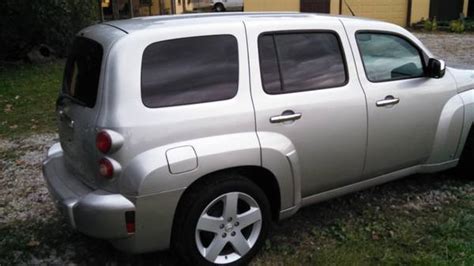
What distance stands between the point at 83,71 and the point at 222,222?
135 cm

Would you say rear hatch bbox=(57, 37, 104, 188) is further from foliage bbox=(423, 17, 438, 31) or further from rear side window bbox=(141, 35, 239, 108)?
foliage bbox=(423, 17, 438, 31)

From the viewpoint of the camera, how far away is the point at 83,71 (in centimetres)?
347

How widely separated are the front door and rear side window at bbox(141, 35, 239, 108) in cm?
111

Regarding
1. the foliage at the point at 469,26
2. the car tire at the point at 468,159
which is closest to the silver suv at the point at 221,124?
the car tire at the point at 468,159

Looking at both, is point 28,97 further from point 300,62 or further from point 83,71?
point 300,62

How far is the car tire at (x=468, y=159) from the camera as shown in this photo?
4797mm

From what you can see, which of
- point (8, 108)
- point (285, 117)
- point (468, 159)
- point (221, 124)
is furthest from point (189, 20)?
point (8, 108)

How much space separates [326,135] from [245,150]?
2.37 ft

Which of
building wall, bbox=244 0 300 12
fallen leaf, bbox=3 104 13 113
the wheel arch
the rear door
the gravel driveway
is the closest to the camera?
the wheel arch

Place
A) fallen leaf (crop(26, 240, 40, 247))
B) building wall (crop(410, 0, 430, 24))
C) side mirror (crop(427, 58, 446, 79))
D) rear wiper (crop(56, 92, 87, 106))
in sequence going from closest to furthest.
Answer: rear wiper (crop(56, 92, 87, 106)) < fallen leaf (crop(26, 240, 40, 247)) < side mirror (crop(427, 58, 446, 79)) < building wall (crop(410, 0, 430, 24))

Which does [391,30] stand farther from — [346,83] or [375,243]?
[375,243]

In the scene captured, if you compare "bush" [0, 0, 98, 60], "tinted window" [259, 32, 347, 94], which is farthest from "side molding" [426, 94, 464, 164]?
"bush" [0, 0, 98, 60]

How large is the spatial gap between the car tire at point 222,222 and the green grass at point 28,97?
14.6 ft

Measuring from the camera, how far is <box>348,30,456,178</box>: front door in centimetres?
402
